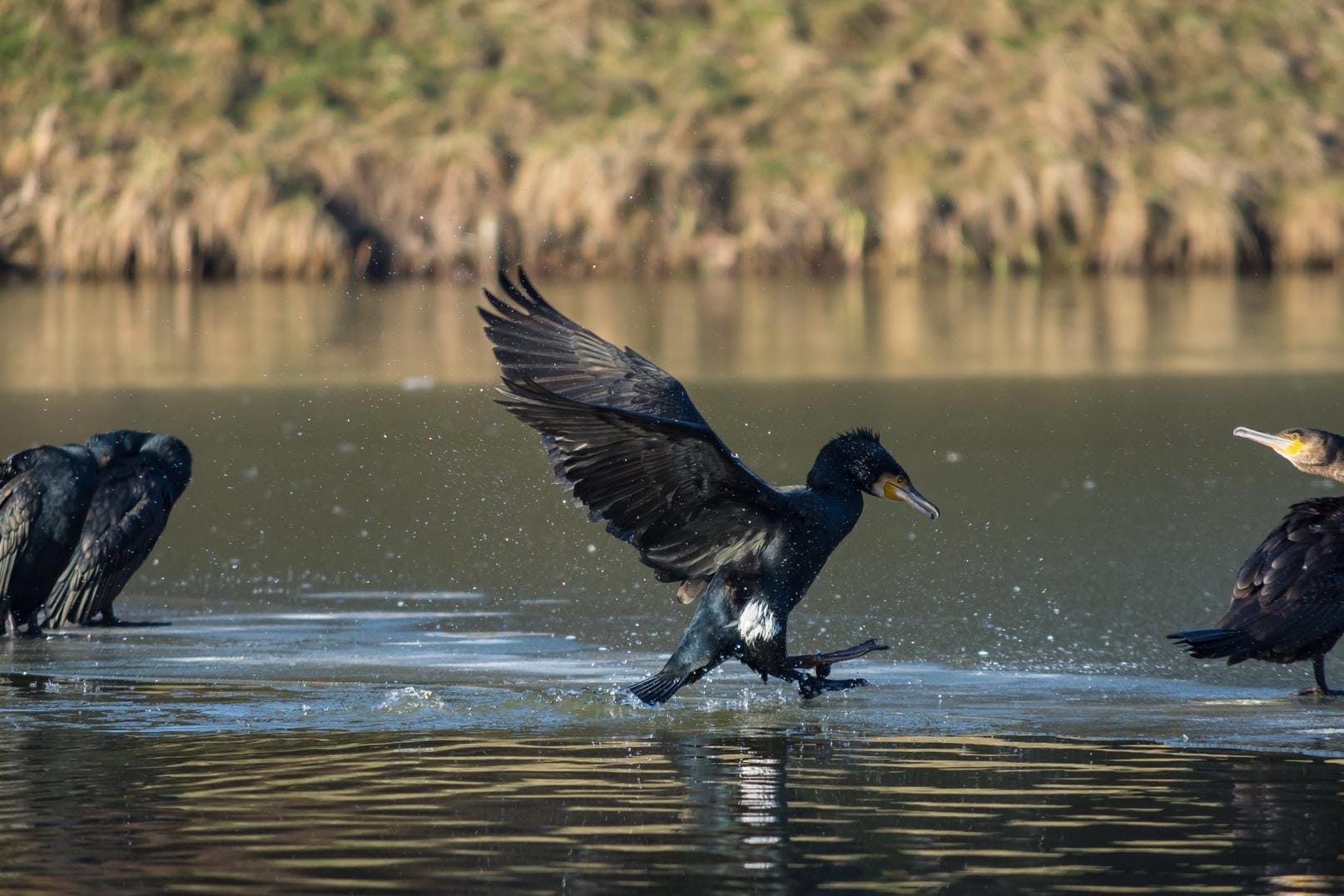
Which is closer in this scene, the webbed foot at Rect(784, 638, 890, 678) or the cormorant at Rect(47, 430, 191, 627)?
the webbed foot at Rect(784, 638, 890, 678)

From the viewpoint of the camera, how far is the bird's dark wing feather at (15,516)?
27.6ft

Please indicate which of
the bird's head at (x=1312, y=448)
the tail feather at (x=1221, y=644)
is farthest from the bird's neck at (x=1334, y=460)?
the tail feather at (x=1221, y=644)

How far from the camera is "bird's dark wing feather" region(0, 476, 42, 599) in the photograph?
8422mm

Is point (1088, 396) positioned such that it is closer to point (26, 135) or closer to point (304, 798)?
point (304, 798)

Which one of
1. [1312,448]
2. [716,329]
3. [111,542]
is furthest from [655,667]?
[716,329]

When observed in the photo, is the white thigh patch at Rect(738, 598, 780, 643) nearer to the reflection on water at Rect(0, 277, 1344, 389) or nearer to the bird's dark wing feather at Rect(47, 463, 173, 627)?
the bird's dark wing feather at Rect(47, 463, 173, 627)

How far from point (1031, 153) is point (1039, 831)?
20981 mm

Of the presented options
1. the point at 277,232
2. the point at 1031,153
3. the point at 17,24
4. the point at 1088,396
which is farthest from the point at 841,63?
the point at 1088,396

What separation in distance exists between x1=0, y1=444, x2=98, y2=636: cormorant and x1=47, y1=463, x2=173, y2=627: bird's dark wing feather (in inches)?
2.5

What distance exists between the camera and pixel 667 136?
1047 inches

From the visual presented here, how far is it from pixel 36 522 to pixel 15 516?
84mm

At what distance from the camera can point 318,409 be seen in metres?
14.3

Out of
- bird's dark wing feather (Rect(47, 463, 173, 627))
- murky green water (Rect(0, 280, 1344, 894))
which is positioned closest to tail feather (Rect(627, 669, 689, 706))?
murky green water (Rect(0, 280, 1344, 894))

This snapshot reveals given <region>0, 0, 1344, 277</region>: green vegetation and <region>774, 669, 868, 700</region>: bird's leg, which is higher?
<region>0, 0, 1344, 277</region>: green vegetation
